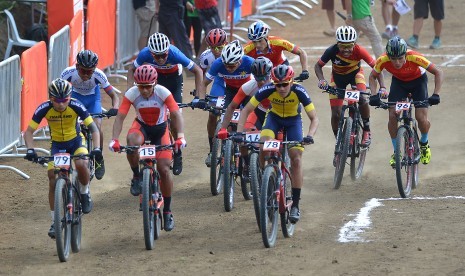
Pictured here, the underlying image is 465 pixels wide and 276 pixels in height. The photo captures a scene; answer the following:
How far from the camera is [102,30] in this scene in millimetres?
20266

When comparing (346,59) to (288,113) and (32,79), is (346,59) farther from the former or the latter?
(32,79)

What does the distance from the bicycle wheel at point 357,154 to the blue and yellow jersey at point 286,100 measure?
239 cm

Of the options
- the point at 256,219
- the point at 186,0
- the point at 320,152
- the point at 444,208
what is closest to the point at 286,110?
the point at 256,219

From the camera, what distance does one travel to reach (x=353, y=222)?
12859mm

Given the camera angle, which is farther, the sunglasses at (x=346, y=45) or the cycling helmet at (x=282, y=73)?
the sunglasses at (x=346, y=45)

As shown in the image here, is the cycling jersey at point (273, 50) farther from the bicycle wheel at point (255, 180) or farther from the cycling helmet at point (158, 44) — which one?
the bicycle wheel at point (255, 180)

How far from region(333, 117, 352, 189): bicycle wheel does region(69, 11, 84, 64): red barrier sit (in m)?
5.08

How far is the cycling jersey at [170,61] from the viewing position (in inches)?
602

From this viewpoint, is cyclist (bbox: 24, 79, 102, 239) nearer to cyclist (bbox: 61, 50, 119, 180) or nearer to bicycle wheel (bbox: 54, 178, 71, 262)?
bicycle wheel (bbox: 54, 178, 71, 262)

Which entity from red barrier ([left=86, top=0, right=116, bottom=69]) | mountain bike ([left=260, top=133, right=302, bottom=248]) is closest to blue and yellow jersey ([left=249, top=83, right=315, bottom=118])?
→ mountain bike ([left=260, top=133, right=302, bottom=248])

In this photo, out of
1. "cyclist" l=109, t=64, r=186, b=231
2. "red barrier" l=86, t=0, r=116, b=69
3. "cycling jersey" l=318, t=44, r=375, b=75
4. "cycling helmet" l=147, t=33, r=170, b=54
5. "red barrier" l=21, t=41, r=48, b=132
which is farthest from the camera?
"red barrier" l=86, t=0, r=116, b=69

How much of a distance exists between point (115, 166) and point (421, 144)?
4.22 metres

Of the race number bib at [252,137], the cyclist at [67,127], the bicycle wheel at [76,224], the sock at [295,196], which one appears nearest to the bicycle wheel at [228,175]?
the race number bib at [252,137]

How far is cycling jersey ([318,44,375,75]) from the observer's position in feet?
50.1
